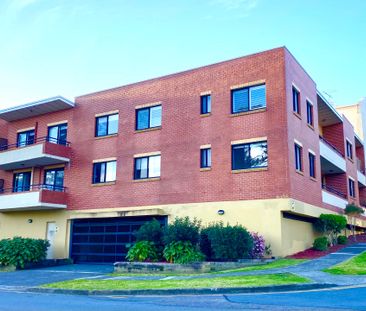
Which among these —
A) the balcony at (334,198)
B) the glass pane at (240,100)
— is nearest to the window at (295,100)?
the glass pane at (240,100)

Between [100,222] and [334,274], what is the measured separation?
1504 cm

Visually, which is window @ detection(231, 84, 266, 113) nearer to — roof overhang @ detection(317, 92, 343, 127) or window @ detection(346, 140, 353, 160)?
roof overhang @ detection(317, 92, 343, 127)

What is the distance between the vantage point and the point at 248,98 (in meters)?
22.7

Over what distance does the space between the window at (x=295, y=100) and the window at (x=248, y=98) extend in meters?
1.95

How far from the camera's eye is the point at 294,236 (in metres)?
21.9

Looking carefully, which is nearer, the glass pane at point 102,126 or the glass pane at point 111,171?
the glass pane at point 111,171

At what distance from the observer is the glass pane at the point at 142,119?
26.1m

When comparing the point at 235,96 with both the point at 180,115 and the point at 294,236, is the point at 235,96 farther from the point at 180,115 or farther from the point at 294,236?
the point at 294,236

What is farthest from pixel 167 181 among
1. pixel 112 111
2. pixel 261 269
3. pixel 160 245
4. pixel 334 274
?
pixel 334 274

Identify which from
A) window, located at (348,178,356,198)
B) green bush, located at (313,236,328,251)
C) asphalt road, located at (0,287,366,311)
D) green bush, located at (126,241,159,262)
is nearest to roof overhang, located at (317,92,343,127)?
window, located at (348,178,356,198)

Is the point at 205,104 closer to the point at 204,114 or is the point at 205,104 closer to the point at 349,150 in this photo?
the point at 204,114

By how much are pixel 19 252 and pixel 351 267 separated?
16435 mm

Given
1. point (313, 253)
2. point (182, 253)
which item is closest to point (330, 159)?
point (313, 253)

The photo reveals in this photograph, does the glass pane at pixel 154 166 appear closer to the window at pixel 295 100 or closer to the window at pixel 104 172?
the window at pixel 104 172
